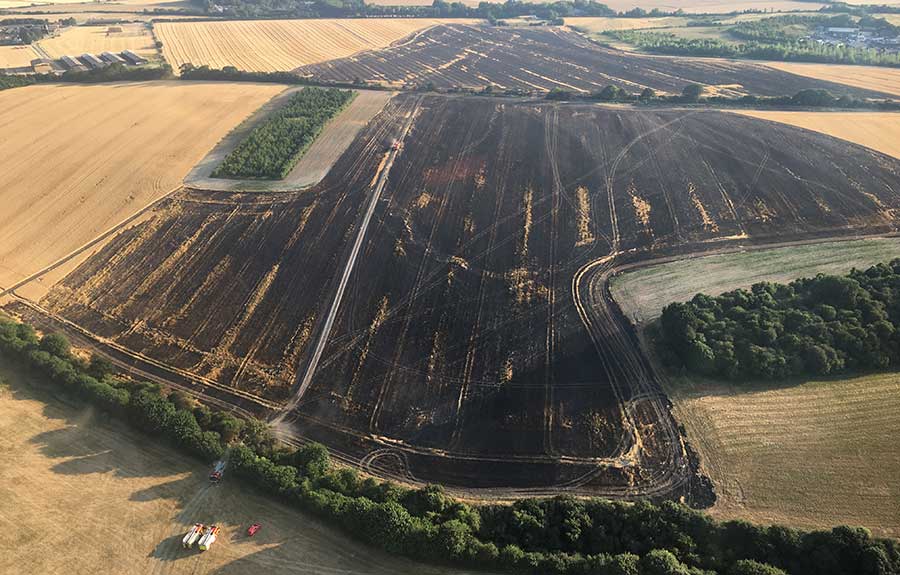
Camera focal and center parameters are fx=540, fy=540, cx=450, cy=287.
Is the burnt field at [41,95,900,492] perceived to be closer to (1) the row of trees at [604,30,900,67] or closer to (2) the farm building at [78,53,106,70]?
(1) the row of trees at [604,30,900,67]

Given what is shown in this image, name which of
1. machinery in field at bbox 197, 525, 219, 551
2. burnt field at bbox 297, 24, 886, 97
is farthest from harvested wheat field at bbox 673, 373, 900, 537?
burnt field at bbox 297, 24, 886, 97

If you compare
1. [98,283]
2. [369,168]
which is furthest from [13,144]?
[369,168]

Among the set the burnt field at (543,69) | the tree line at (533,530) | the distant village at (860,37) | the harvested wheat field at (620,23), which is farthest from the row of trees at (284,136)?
the distant village at (860,37)

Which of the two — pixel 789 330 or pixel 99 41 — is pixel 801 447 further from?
pixel 99 41

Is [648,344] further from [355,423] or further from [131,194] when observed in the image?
[131,194]

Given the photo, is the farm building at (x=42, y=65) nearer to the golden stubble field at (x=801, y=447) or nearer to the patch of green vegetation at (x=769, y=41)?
the golden stubble field at (x=801, y=447)
